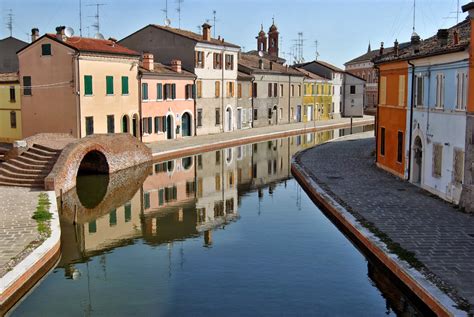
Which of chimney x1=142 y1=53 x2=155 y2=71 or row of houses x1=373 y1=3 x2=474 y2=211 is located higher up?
chimney x1=142 y1=53 x2=155 y2=71

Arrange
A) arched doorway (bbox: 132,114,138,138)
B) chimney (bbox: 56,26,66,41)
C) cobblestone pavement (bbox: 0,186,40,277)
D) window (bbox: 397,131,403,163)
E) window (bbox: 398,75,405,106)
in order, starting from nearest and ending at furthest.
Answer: cobblestone pavement (bbox: 0,186,40,277)
window (bbox: 398,75,405,106)
window (bbox: 397,131,403,163)
chimney (bbox: 56,26,66,41)
arched doorway (bbox: 132,114,138,138)

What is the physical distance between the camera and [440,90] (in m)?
24.7

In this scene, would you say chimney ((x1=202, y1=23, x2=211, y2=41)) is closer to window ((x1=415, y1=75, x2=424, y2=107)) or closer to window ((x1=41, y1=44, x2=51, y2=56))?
window ((x1=41, y1=44, x2=51, y2=56))

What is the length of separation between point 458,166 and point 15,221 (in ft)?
53.0

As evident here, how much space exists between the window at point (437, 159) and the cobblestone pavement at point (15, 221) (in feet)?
52.0

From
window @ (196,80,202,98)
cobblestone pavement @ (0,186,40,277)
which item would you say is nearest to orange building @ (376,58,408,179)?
cobblestone pavement @ (0,186,40,277)

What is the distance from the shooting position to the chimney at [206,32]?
179 ft

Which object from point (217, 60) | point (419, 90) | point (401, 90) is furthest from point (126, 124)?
point (419, 90)

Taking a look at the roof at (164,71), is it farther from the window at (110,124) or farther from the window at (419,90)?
the window at (419,90)

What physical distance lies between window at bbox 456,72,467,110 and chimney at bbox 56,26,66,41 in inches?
1021

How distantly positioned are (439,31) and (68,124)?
24486 mm

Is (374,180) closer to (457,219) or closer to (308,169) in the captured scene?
(308,169)

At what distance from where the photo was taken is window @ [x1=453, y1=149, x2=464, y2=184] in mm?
21894

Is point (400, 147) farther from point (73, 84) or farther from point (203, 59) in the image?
point (203, 59)
